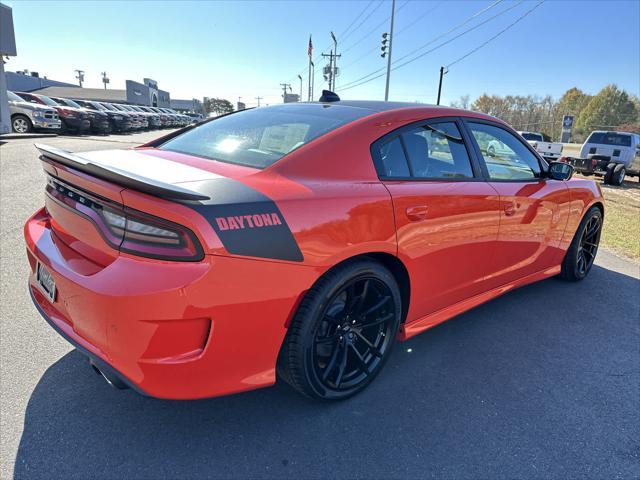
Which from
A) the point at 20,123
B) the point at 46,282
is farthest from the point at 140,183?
the point at 20,123

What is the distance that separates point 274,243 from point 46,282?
3.99 feet

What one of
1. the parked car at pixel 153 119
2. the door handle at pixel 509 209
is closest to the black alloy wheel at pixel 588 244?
the door handle at pixel 509 209

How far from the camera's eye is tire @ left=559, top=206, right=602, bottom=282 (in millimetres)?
4270

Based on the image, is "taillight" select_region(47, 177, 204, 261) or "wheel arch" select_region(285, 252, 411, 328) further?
"wheel arch" select_region(285, 252, 411, 328)

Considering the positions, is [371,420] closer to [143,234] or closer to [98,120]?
[143,234]

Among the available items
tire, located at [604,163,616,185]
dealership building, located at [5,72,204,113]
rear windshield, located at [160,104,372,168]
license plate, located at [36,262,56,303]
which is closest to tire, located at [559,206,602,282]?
rear windshield, located at [160,104,372,168]

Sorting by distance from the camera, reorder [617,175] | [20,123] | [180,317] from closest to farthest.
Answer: [180,317] → [617,175] → [20,123]

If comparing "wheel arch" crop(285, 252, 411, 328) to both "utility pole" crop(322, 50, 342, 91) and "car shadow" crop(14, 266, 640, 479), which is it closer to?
"car shadow" crop(14, 266, 640, 479)

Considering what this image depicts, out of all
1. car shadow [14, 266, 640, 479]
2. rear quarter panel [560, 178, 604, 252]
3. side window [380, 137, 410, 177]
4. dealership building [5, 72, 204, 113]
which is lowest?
car shadow [14, 266, 640, 479]

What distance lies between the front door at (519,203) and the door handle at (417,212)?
84 cm

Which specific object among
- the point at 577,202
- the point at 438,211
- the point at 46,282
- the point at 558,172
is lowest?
the point at 46,282

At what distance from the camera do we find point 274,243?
1.83 meters

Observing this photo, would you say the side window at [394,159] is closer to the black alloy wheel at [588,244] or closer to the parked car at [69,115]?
the black alloy wheel at [588,244]

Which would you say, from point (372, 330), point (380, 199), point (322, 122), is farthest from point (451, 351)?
point (322, 122)
